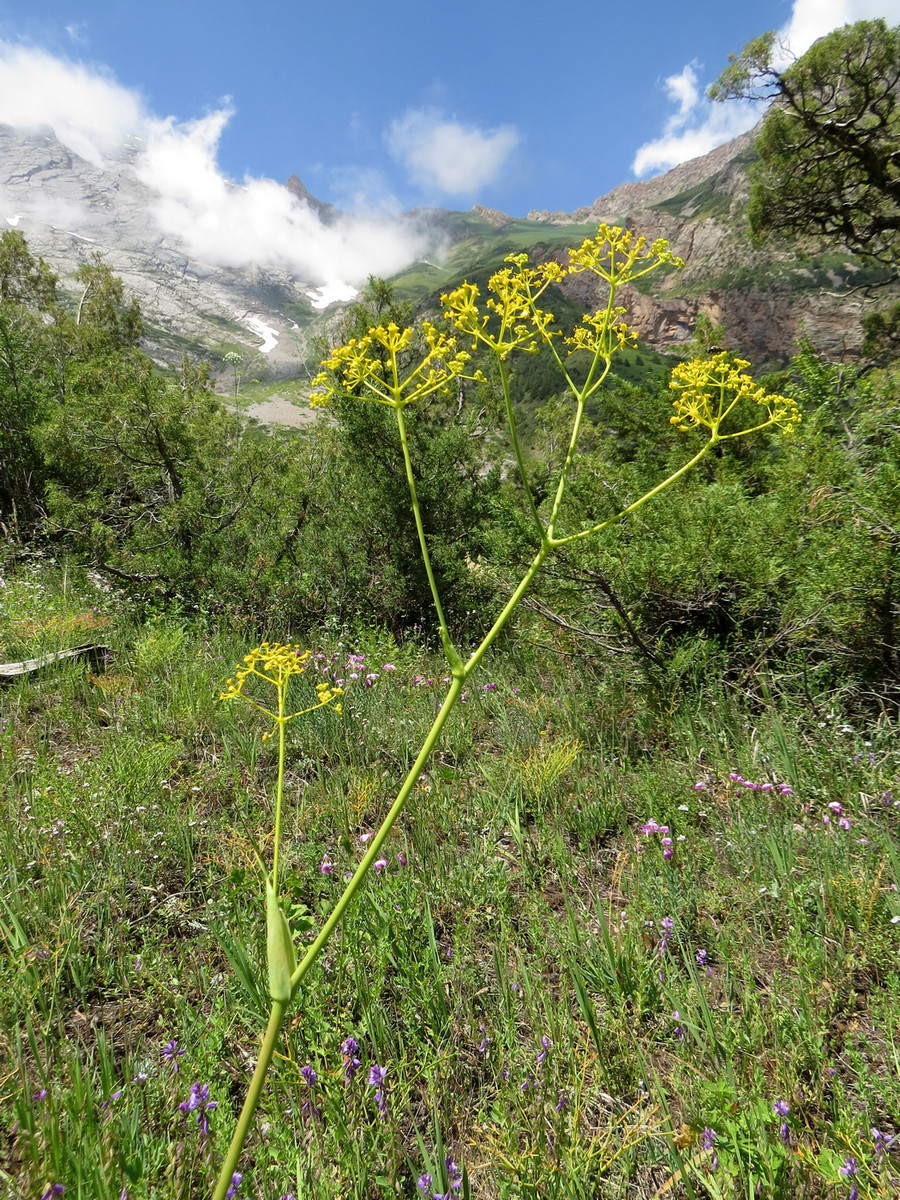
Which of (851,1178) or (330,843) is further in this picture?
(330,843)

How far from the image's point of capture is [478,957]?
191 centimetres

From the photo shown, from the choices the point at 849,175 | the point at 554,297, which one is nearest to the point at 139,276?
the point at 554,297

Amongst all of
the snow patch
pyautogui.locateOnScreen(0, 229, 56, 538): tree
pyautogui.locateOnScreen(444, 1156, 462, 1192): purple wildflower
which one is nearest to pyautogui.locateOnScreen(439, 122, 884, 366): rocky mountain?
pyautogui.locateOnScreen(0, 229, 56, 538): tree

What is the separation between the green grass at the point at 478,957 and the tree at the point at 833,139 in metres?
11.7

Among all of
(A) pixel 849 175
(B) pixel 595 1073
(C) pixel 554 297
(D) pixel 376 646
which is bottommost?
(B) pixel 595 1073

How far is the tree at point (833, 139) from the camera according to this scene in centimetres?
915

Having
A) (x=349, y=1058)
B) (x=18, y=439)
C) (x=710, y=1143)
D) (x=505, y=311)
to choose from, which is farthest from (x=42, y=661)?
(x=18, y=439)

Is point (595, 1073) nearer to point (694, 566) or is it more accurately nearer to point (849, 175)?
point (694, 566)

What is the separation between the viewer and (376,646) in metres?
4.73

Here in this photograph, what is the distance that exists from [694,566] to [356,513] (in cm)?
331

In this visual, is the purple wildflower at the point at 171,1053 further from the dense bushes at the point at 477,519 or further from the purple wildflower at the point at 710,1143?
the dense bushes at the point at 477,519

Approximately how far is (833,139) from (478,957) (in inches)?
534

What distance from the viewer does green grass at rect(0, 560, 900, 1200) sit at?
4.23 ft

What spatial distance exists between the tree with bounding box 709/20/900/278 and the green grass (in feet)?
38.3
